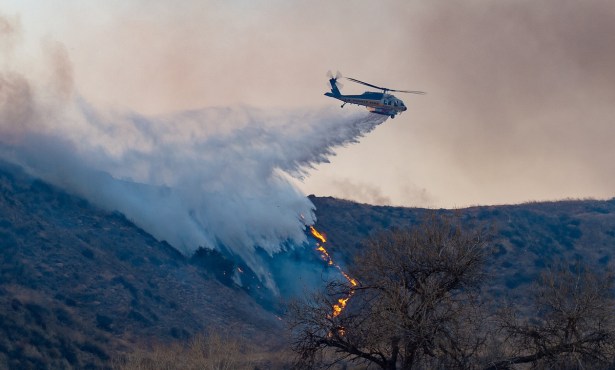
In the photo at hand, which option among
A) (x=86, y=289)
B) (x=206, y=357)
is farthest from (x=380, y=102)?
(x=206, y=357)

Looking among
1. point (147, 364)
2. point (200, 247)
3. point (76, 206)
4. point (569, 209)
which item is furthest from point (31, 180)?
point (569, 209)

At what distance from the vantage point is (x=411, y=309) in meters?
41.0

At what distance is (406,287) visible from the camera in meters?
40.9

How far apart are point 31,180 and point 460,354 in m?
88.2

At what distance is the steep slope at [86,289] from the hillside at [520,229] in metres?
30.1

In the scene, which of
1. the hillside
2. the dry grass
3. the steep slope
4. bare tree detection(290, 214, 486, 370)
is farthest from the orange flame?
bare tree detection(290, 214, 486, 370)

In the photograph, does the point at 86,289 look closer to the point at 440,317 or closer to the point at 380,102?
the point at 380,102

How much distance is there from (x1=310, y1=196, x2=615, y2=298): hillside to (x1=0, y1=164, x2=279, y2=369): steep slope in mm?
30136

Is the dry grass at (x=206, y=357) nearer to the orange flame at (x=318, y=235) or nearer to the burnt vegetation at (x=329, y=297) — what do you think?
the burnt vegetation at (x=329, y=297)

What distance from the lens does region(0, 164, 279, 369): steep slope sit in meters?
82.4

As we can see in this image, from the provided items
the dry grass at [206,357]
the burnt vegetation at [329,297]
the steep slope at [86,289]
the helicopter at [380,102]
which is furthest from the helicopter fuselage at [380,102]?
the dry grass at [206,357]

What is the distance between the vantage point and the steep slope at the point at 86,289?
8244cm

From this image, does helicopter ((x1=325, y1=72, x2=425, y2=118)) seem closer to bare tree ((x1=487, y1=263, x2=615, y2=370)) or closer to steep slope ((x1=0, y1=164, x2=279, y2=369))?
steep slope ((x1=0, y1=164, x2=279, y2=369))

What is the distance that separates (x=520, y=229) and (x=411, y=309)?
112384 mm
